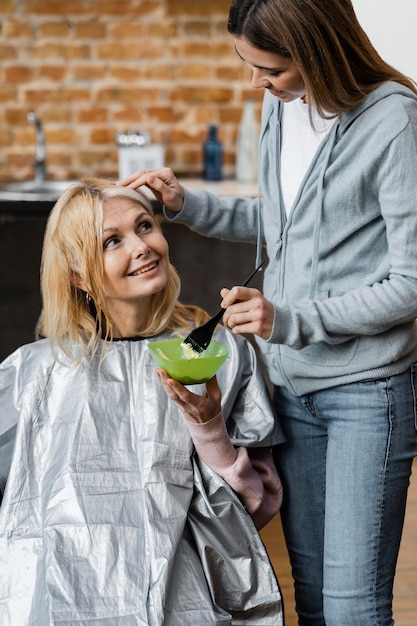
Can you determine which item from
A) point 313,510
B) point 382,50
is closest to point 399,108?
point 313,510

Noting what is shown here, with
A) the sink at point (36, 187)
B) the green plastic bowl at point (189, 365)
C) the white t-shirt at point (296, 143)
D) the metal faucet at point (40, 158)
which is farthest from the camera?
the metal faucet at point (40, 158)

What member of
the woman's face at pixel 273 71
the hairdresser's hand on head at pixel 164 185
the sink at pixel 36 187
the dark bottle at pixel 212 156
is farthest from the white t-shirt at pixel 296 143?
the dark bottle at pixel 212 156

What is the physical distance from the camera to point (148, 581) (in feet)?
5.73

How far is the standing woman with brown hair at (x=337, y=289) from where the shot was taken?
5.05 ft

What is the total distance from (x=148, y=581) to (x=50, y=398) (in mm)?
479

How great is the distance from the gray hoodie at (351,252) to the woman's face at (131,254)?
0.27m

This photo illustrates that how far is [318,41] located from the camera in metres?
1.51

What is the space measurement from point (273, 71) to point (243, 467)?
2.64 ft

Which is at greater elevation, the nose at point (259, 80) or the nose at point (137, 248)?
the nose at point (259, 80)

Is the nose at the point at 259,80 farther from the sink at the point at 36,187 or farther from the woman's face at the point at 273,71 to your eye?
the sink at the point at 36,187

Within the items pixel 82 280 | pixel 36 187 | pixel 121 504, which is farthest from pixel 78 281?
pixel 36 187

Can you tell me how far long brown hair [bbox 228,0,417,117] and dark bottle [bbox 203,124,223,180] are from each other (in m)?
2.61

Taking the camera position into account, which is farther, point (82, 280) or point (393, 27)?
point (393, 27)

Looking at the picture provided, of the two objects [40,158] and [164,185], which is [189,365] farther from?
[40,158]
